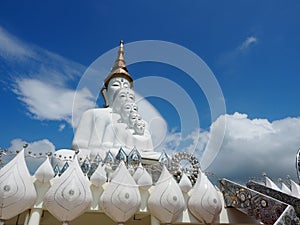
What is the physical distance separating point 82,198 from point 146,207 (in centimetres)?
166

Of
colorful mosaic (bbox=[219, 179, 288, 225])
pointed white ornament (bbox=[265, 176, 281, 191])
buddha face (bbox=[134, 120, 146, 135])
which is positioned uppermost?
buddha face (bbox=[134, 120, 146, 135])

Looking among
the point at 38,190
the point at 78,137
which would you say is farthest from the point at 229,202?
the point at 78,137

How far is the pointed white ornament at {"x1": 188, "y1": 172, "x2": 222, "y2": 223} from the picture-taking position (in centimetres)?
577

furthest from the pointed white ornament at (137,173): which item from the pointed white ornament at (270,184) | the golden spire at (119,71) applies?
the golden spire at (119,71)

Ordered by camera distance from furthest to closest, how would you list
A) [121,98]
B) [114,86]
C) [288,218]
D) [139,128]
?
[114,86], [121,98], [139,128], [288,218]

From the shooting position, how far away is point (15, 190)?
16.0 feet

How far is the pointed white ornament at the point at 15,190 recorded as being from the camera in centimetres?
482

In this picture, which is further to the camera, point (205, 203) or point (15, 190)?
point (205, 203)

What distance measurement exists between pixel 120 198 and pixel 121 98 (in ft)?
23.0

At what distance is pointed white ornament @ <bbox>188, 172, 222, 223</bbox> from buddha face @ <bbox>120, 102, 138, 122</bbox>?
5739mm

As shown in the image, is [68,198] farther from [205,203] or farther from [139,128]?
[139,128]

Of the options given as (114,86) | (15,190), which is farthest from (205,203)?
(114,86)

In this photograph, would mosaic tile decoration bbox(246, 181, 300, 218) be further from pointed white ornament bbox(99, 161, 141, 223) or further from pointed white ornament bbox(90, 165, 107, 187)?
pointed white ornament bbox(90, 165, 107, 187)

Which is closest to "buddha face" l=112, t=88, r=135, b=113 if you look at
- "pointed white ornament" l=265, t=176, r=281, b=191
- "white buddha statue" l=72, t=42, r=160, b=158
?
"white buddha statue" l=72, t=42, r=160, b=158
